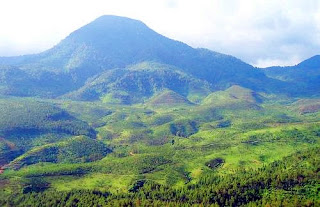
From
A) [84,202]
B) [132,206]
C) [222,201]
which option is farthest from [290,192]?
[84,202]

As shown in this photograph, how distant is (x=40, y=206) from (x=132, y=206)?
154 feet

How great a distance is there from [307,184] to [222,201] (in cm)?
4303

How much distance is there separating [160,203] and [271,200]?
50071 mm

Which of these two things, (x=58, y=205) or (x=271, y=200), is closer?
(x=271, y=200)

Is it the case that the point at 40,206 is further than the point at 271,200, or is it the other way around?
the point at 40,206

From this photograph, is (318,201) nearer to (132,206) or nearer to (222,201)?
(222,201)

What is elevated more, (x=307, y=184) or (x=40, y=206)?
(x=307, y=184)

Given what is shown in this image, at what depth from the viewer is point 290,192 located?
7618 inches

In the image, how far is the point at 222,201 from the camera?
193125mm

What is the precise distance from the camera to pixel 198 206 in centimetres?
18200

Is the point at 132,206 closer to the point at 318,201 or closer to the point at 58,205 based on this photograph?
the point at 58,205

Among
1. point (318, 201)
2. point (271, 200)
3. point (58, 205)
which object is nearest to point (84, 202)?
point (58, 205)

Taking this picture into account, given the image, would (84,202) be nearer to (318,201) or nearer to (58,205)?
(58,205)

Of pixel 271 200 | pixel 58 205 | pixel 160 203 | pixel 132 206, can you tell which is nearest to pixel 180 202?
pixel 160 203
